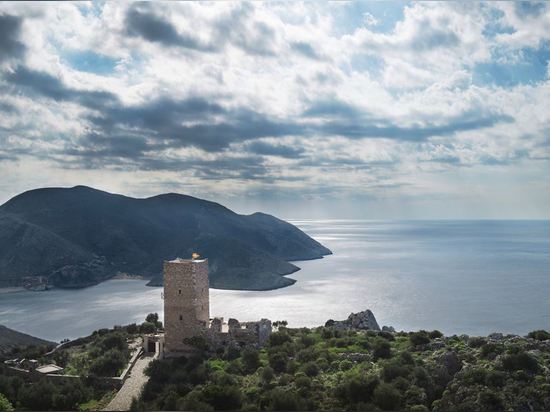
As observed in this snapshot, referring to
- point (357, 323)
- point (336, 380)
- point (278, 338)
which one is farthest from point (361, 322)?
point (336, 380)

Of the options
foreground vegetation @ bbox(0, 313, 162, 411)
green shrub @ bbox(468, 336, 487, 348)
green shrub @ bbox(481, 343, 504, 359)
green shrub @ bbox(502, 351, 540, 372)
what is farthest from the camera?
green shrub @ bbox(468, 336, 487, 348)

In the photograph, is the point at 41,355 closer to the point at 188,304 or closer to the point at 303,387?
the point at 188,304

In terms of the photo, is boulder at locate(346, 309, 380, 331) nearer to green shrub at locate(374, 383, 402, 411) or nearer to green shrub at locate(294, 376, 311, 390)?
green shrub at locate(294, 376, 311, 390)

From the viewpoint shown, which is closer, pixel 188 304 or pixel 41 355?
pixel 188 304

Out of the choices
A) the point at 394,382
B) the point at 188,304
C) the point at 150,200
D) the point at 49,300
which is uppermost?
the point at 150,200

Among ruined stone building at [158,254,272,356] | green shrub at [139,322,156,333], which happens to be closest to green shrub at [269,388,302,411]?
ruined stone building at [158,254,272,356]

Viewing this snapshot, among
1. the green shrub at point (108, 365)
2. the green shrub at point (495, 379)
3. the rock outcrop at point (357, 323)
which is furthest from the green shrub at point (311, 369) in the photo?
the rock outcrop at point (357, 323)

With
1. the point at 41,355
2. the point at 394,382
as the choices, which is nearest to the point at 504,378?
the point at 394,382
